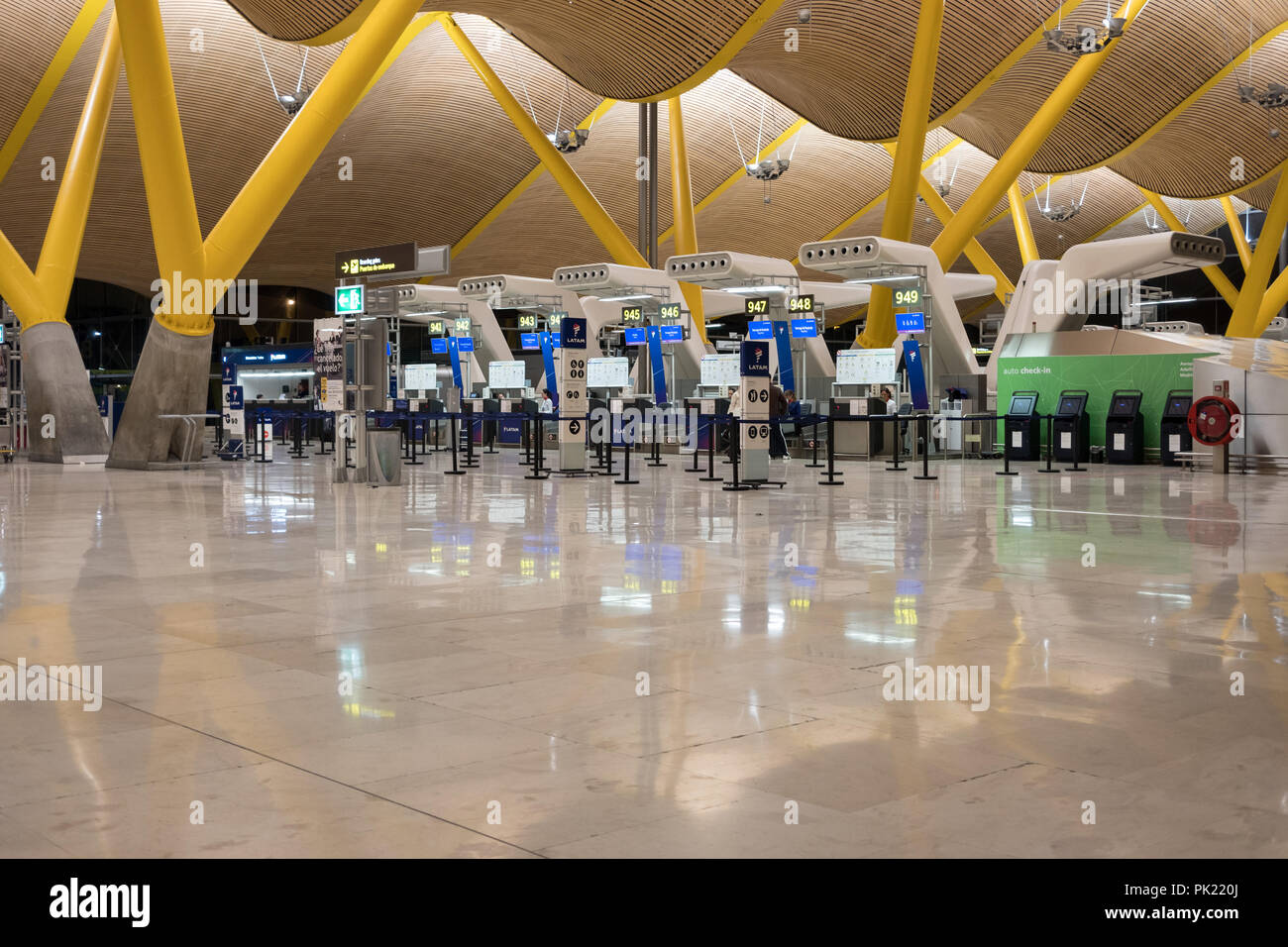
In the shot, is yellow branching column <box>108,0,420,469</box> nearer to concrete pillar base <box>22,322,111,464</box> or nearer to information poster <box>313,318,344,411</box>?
information poster <box>313,318,344,411</box>

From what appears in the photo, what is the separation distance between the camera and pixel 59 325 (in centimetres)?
2291

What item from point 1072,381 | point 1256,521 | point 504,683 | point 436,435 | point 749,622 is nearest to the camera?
point 504,683

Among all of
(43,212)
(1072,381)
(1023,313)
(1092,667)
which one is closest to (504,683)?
(1092,667)

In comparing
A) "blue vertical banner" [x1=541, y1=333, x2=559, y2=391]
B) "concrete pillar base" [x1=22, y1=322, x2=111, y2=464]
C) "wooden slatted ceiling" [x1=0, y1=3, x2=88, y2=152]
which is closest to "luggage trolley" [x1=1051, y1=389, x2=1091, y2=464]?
"blue vertical banner" [x1=541, y1=333, x2=559, y2=391]

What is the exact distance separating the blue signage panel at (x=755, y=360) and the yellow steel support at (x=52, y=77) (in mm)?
17547

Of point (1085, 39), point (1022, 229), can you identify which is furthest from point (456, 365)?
point (1022, 229)

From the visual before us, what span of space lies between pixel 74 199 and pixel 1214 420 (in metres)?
19.4

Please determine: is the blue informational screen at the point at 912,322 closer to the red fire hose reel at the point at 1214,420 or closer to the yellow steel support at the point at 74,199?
the red fire hose reel at the point at 1214,420

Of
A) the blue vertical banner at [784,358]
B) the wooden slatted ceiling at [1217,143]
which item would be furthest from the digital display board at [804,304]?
the wooden slatted ceiling at [1217,143]

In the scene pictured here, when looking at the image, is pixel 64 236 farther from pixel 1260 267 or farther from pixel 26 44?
pixel 1260 267

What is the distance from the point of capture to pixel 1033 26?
1173 inches
